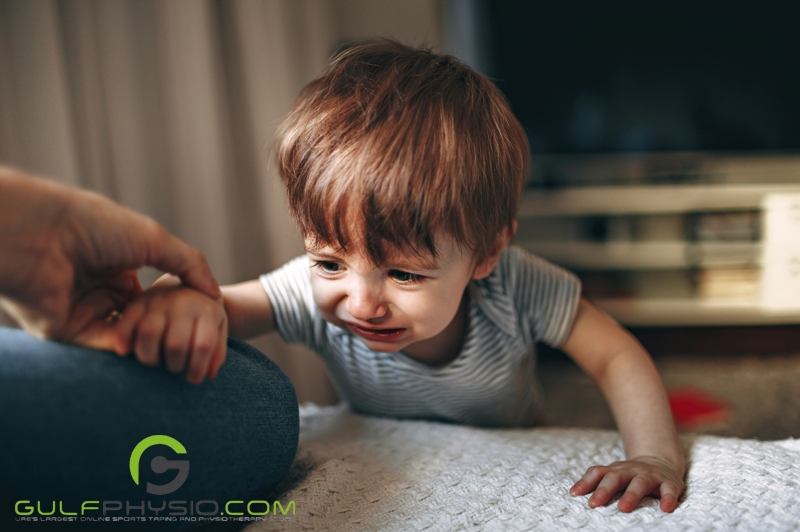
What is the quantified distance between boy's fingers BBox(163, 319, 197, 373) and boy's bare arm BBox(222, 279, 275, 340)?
0.92 ft

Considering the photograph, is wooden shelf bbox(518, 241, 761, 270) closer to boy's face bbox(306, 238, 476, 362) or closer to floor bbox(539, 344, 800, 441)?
floor bbox(539, 344, 800, 441)

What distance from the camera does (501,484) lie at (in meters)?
0.54

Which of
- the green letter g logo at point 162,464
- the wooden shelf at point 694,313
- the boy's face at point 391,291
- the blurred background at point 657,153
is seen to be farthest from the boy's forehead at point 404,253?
the wooden shelf at point 694,313

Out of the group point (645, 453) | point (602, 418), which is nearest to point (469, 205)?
point (645, 453)

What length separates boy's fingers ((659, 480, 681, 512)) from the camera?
0.50 metres

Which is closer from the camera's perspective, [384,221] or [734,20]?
[384,221]

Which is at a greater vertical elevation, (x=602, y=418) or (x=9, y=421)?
(x=9, y=421)

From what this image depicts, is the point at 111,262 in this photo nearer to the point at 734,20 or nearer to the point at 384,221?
the point at 384,221

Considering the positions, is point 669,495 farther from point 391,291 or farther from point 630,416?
point 391,291

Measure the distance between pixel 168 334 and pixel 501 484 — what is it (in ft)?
1.13

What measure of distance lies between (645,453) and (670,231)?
4.45 feet

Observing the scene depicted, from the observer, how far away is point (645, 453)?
603 millimetres

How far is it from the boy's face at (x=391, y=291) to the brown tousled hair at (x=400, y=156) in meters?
0.02

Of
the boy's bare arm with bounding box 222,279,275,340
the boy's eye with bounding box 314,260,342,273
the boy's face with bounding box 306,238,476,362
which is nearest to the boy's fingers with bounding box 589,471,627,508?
the boy's face with bounding box 306,238,476,362
